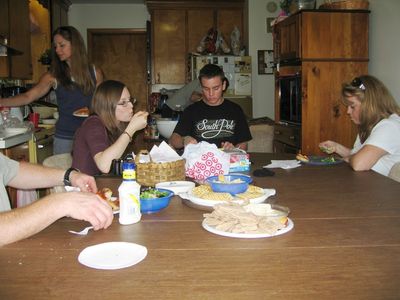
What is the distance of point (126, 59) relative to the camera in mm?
6688

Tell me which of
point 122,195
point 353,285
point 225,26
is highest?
point 225,26

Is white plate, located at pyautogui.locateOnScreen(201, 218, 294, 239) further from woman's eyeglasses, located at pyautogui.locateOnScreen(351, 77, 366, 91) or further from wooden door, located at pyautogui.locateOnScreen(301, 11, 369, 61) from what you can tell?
wooden door, located at pyautogui.locateOnScreen(301, 11, 369, 61)

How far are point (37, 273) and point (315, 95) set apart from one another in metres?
3.04

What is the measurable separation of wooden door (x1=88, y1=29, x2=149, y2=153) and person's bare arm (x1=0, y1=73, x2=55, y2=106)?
3271 millimetres

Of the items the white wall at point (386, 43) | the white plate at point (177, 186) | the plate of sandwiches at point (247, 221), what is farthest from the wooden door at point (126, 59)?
the plate of sandwiches at point (247, 221)

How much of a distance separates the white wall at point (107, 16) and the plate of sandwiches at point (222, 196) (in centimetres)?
535

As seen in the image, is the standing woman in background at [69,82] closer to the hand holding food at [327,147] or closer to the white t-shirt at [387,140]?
the hand holding food at [327,147]

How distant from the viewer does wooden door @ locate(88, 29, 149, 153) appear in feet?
21.7

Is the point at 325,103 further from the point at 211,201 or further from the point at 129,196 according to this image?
the point at 129,196

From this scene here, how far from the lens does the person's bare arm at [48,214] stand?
1.11 metres

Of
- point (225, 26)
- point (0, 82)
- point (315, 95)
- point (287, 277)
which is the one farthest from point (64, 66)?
point (225, 26)

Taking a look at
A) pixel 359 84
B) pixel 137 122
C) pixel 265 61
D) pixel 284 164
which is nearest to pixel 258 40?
pixel 265 61

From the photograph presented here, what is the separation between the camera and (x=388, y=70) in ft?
11.1

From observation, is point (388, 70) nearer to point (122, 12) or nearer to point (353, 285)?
point (353, 285)
